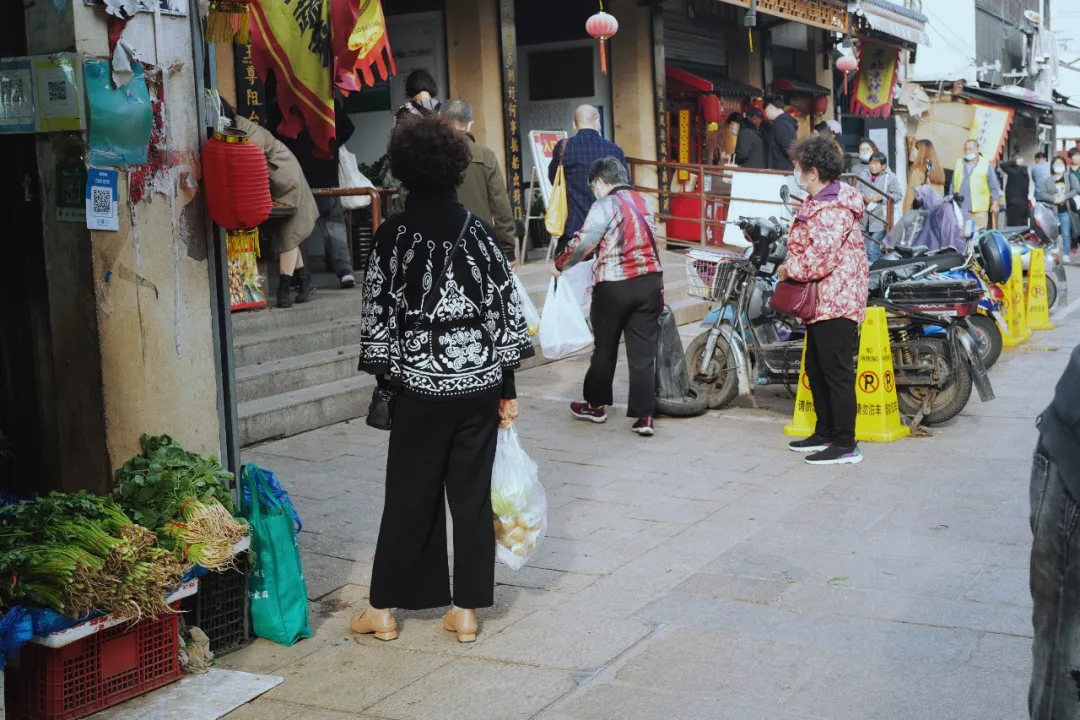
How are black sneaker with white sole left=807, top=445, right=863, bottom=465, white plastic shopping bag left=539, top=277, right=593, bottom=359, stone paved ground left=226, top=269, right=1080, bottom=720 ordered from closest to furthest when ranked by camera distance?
stone paved ground left=226, top=269, right=1080, bottom=720 < black sneaker with white sole left=807, top=445, right=863, bottom=465 < white plastic shopping bag left=539, top=277, right=593, bottom=359

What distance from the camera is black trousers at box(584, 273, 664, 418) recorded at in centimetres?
777

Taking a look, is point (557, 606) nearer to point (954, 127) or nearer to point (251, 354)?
point (251, 354)

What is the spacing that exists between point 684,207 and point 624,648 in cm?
1264

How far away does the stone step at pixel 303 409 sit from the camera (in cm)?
750

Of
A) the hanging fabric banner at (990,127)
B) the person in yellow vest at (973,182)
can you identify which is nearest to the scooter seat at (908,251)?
the person in yellow vest at (973,182)

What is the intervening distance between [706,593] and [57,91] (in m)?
3.15


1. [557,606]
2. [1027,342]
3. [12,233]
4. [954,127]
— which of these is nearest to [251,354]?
[12,233]

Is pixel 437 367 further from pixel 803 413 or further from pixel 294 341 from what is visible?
pixel 294 341

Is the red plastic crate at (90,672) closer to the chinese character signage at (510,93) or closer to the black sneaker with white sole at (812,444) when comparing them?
the black sneaker with white sole at (812,444)

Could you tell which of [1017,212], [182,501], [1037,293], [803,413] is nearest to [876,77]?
[1017,212]

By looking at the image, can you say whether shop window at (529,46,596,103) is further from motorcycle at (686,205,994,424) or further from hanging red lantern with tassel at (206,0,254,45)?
hanging red lantern with tassel at (206,0,254,45)

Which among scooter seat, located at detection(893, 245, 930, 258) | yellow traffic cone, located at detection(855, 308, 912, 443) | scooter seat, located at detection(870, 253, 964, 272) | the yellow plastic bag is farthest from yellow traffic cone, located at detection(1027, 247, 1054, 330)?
yellow traffic cone, located at detection(855, 308, 912, 443)

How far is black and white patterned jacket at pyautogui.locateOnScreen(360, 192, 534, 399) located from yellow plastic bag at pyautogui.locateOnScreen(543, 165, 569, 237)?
18.3 feet

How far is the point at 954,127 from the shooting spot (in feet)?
86.8
